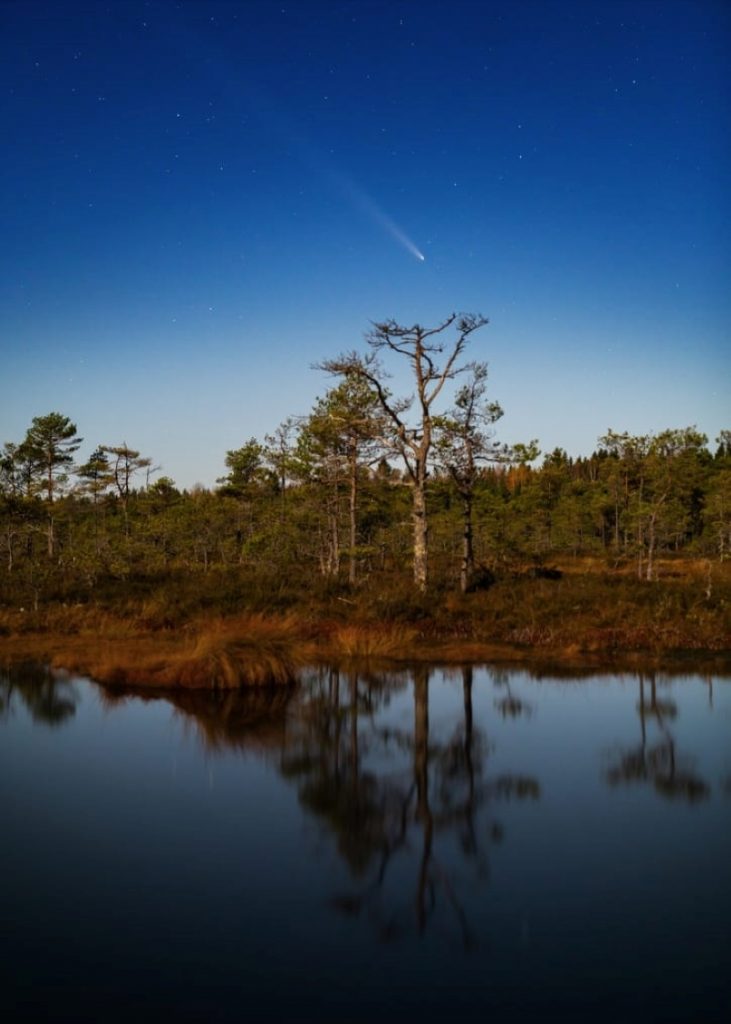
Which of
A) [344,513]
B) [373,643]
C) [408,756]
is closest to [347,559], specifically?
[344,513]

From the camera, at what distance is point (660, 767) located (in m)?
9.12

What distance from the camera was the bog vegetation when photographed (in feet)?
65.1

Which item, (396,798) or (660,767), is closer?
(396,798)

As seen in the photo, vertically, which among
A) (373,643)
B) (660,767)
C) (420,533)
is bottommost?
(660,767)

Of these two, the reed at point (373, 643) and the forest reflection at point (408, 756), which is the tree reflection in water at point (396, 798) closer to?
the forest reflection at point (408, 756)

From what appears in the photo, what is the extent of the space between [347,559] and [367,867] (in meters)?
35.7

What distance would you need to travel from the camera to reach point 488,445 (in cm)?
2772

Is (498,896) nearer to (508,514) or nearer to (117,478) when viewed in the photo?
(117,478)

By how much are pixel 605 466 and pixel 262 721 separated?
172ft

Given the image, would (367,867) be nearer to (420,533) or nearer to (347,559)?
(420,533)

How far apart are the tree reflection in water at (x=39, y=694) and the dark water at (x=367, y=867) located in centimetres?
42

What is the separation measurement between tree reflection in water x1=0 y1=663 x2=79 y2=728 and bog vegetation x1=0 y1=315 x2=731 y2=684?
1896 mm

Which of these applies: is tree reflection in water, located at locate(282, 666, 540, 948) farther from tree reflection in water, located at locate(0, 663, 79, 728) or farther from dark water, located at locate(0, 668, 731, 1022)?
tree reflection in water, located at locate(0, 663, 79, 728)

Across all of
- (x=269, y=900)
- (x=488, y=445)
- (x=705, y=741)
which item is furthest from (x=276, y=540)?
(x=269, y=900)
